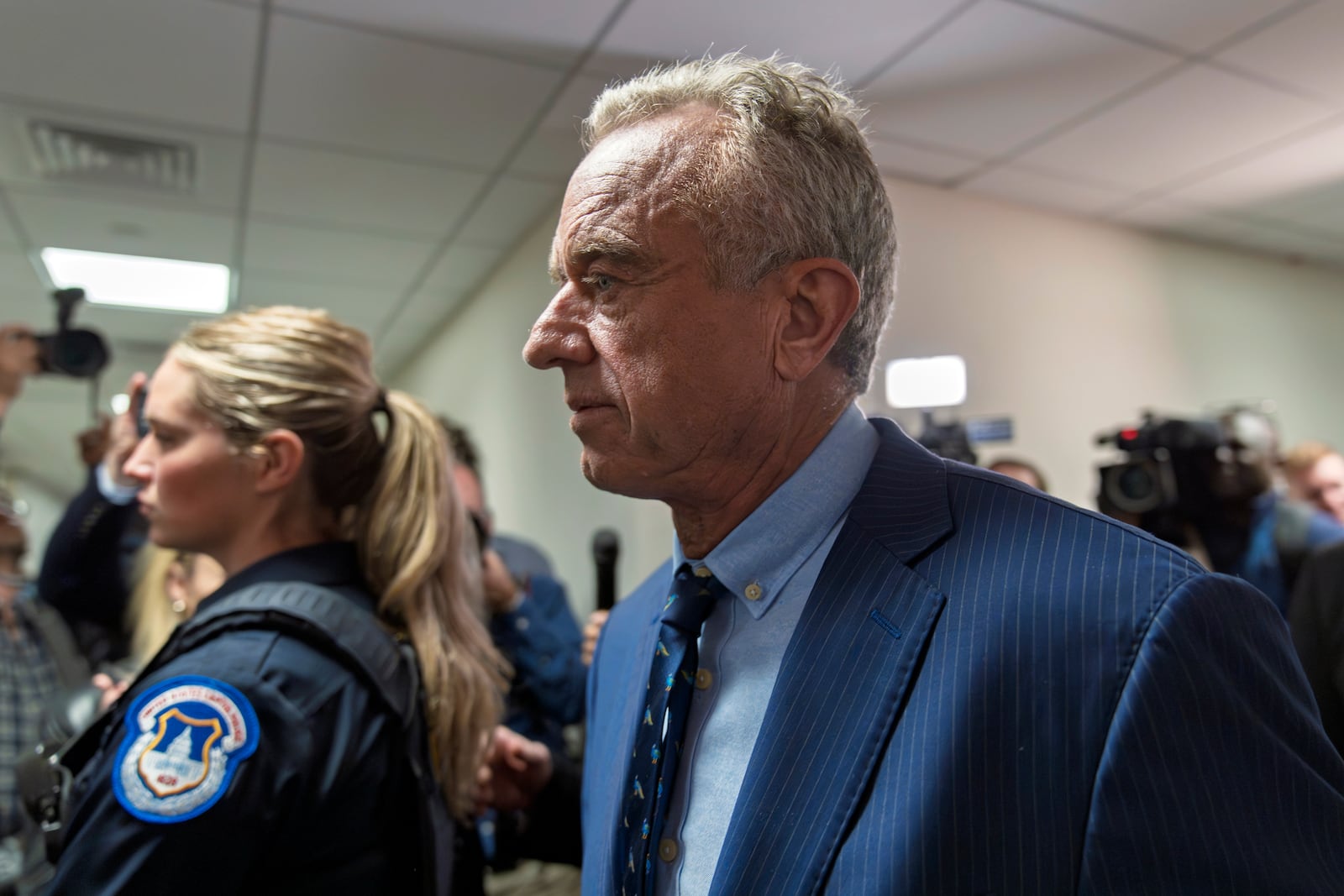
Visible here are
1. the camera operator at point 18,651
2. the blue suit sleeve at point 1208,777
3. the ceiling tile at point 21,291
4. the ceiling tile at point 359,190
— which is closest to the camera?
the blue suit sleeve at point 1208,777

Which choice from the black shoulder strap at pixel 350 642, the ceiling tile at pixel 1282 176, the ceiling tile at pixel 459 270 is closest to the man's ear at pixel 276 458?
the black shoulder strap at pixel 350 642

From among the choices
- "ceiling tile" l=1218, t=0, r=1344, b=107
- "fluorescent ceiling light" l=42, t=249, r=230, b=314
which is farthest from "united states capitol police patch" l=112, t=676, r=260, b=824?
"fluorescent ceiling light" l=42, t=249, r=230, b=314

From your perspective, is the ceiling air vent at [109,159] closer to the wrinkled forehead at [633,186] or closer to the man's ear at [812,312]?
the wrinkled forehead at [633,186]

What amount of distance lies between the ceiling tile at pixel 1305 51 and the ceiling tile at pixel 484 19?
1626mm

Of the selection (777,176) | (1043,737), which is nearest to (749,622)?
(1043,737)

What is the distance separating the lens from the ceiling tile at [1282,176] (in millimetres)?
2777

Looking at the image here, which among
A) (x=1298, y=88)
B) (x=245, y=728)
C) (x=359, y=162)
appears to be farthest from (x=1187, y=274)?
(x=245, y=728)

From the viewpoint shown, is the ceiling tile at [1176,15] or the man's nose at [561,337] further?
the ceiling tile at [1176,15]

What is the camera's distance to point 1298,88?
2.43m

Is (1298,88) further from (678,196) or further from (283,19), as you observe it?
(283,19)

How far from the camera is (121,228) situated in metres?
3.42

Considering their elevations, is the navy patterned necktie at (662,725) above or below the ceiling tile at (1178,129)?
below

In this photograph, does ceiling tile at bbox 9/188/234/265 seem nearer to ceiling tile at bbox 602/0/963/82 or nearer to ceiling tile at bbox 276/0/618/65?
ceiling tile at bbox 276/0/618/65

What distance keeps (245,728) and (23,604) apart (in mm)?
1529
